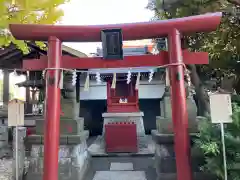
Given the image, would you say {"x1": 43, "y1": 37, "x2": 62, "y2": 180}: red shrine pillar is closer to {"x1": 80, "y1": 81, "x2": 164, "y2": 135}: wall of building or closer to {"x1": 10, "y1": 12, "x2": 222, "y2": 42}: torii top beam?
{"x1": 10, "y1": 12, "x2": 222, "y2": 42}: torii top beam

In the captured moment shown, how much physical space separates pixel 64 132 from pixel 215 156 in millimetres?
3605

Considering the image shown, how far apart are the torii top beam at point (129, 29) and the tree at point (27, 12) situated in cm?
33

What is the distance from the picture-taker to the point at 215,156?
444cm

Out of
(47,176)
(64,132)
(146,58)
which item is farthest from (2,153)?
(146,58)

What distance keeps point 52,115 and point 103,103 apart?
10.9 meters

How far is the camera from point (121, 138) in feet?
33.1

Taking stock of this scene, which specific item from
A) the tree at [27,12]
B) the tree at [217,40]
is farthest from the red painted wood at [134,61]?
the tree at [217,40]

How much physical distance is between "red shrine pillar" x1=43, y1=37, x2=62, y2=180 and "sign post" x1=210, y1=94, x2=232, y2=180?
10.0 ft

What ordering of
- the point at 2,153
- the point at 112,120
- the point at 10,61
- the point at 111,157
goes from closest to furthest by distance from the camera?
the point at 111,157
the point at 2,153
the point at 10,61
the point at 112,120

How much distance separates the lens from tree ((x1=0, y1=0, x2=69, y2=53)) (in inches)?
193

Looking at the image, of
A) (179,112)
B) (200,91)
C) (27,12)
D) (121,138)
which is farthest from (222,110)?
(121,138)

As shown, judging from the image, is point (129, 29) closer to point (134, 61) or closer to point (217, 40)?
point (134, 61)

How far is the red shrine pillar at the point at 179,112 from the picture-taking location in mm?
4680

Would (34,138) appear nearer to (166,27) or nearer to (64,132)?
(64,132)
